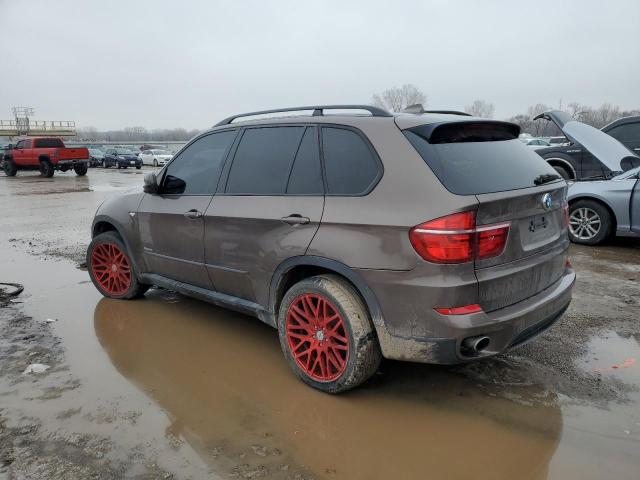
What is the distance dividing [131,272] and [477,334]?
3.52m

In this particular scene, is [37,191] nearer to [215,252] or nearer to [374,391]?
[215,252]

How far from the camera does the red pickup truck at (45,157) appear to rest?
24.4 meters

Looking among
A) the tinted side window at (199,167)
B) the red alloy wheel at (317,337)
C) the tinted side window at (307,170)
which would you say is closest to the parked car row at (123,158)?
the tinted side window at (199,167)

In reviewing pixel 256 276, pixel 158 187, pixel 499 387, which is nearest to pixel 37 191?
pixel 158 187

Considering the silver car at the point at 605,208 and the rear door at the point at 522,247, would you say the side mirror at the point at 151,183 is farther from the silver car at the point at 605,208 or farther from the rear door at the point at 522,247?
the silver car at the point at 605,208

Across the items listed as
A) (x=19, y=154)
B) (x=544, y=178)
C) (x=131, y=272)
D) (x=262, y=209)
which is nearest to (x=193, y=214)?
(x=262, y=209)

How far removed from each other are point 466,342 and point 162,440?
1754mm

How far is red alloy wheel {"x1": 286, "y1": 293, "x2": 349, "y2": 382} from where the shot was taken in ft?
10.1

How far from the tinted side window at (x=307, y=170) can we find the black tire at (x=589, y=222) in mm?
5567

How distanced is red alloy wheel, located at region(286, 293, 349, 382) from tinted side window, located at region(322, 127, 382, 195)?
2.35 ft

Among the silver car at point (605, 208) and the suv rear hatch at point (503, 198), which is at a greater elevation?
the suv rear hatch at point (503, 198)

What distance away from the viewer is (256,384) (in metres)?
3.35

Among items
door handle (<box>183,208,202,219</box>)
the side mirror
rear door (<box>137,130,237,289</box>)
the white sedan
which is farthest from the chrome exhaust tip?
the white sedan

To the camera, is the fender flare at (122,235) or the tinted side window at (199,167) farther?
the fender flare at (122,235)
